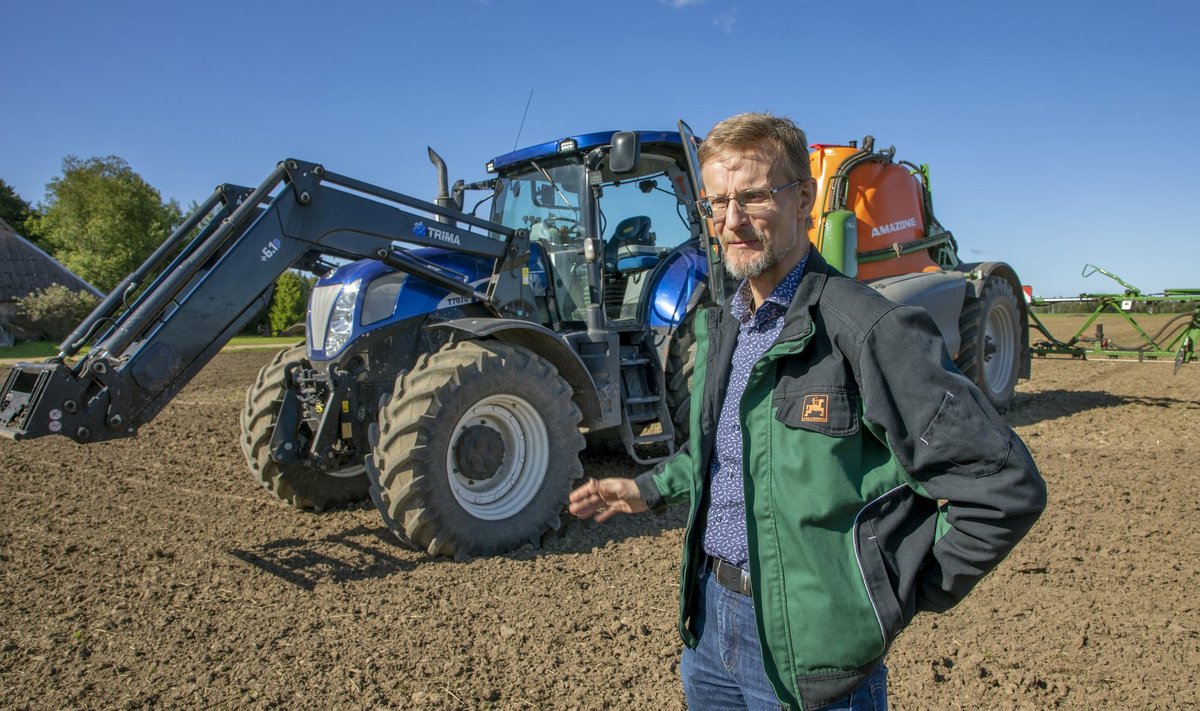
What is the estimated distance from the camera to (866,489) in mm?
1484

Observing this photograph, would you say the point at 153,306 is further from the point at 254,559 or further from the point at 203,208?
the point at 254,559

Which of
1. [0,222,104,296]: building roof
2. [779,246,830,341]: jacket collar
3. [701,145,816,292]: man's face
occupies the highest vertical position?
[0,222,104,296]: building roof

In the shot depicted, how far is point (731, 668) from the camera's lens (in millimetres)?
1707

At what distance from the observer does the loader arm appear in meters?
4.27

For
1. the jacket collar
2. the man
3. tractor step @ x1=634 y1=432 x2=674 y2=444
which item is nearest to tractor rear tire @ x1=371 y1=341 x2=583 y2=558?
tractor step @ x1=634 y1=432 x2=674 y2=444

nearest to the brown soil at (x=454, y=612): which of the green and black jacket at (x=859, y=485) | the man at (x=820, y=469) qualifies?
the man at (x=820, y=469)

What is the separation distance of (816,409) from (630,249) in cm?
511

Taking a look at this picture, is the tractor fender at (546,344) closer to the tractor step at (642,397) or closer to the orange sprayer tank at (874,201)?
the tractor step at (642,397)

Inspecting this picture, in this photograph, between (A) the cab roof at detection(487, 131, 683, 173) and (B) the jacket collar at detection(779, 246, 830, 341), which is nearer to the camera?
(B) the jacket collar at detection(779, 246, 830, 341)

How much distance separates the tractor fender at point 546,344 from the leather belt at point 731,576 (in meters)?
3.25

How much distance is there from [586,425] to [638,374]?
0.68 meters

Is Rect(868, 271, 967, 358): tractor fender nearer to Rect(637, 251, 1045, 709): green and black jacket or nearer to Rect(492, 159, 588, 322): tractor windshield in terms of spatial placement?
Rect(492, 159, 588, 322): tractor windshield

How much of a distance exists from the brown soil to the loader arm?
3.19 ft

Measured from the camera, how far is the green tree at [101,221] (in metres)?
38.1
